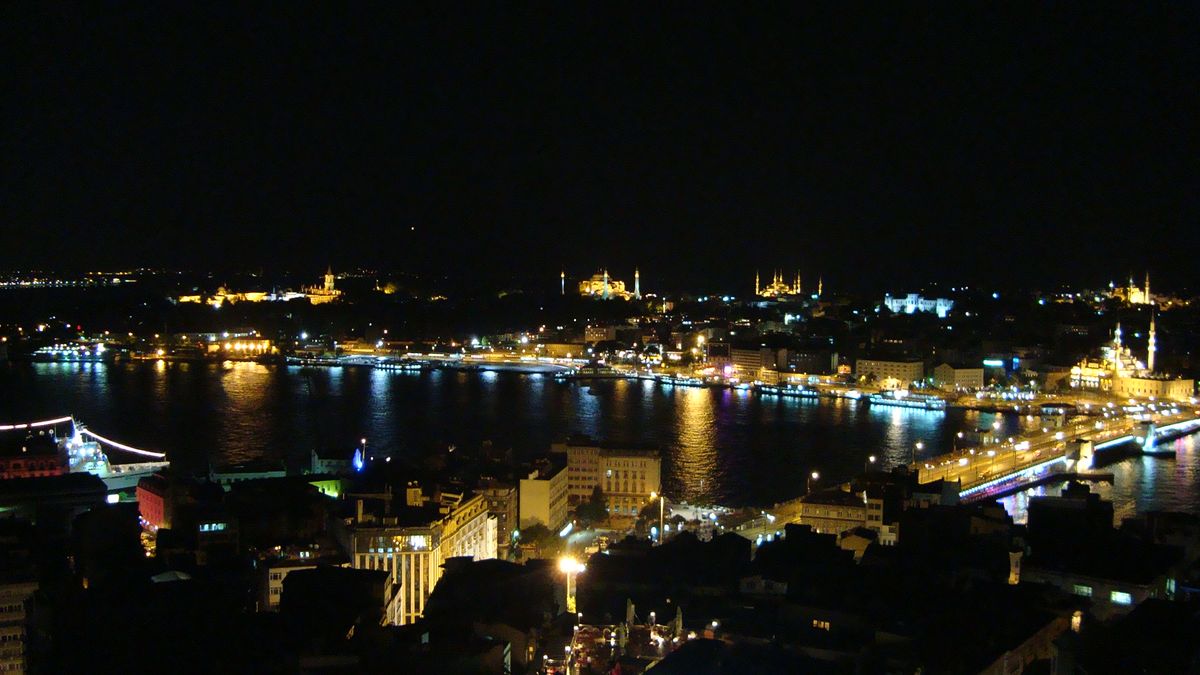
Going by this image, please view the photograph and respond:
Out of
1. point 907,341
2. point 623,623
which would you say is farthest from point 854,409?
point 623,623

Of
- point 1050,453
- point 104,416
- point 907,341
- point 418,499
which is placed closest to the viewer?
point 418,499

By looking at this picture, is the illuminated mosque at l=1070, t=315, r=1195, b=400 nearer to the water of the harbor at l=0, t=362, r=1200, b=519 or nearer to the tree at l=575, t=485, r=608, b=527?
the water of the harbor at l=0, t=362, r=1200, b=519

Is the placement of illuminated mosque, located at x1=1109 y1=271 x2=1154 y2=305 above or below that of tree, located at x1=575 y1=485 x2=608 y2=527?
above

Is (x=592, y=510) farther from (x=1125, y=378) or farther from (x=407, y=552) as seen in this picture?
(x=1125, y=378)

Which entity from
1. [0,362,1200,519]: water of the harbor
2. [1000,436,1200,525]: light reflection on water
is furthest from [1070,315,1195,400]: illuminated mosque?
[1000,436,1200,525]: light reflection on water

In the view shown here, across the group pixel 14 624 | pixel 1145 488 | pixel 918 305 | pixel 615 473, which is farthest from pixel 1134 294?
pixel 14 624

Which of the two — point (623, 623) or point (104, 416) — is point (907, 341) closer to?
point (104, 416)

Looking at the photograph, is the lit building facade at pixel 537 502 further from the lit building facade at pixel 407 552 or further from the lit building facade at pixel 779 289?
the lit building facade at pixel 779 289

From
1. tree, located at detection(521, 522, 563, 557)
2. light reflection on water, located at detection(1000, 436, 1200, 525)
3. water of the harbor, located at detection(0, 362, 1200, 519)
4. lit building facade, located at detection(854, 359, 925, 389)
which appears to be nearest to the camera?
tree, located at detection(521, 522, 563, 557)
